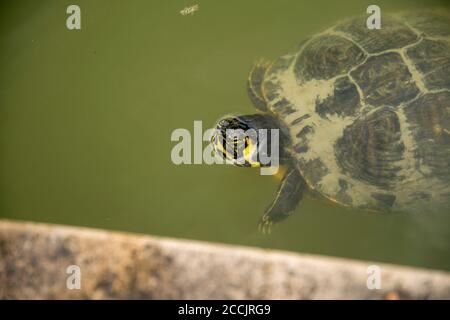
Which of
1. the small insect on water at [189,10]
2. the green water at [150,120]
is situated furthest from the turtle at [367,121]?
the small insect on water at [189,10]

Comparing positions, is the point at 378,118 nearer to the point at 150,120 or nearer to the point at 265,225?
the point at 265,225

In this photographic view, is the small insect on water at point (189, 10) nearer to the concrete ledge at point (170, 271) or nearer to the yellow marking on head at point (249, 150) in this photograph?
the yellow marking on head at point (249, 150)

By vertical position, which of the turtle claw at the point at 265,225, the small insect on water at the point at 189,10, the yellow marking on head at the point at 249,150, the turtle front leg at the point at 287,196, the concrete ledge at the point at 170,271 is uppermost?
the small insect on water at the point at 189,10

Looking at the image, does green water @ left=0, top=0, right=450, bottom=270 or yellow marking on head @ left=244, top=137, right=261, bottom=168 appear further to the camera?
green water @ left=0, top=0, right=450, bottom=270

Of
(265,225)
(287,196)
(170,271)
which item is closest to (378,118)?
(287,196)

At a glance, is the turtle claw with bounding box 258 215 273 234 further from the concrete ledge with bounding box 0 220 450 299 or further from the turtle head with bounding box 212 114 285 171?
the turtle head with bounding box 212 114 285 171

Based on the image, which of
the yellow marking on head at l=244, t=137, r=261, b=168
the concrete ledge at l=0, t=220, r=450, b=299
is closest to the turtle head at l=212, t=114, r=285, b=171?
the yellow marking on head at l=244, t=137, r=261, b=168
